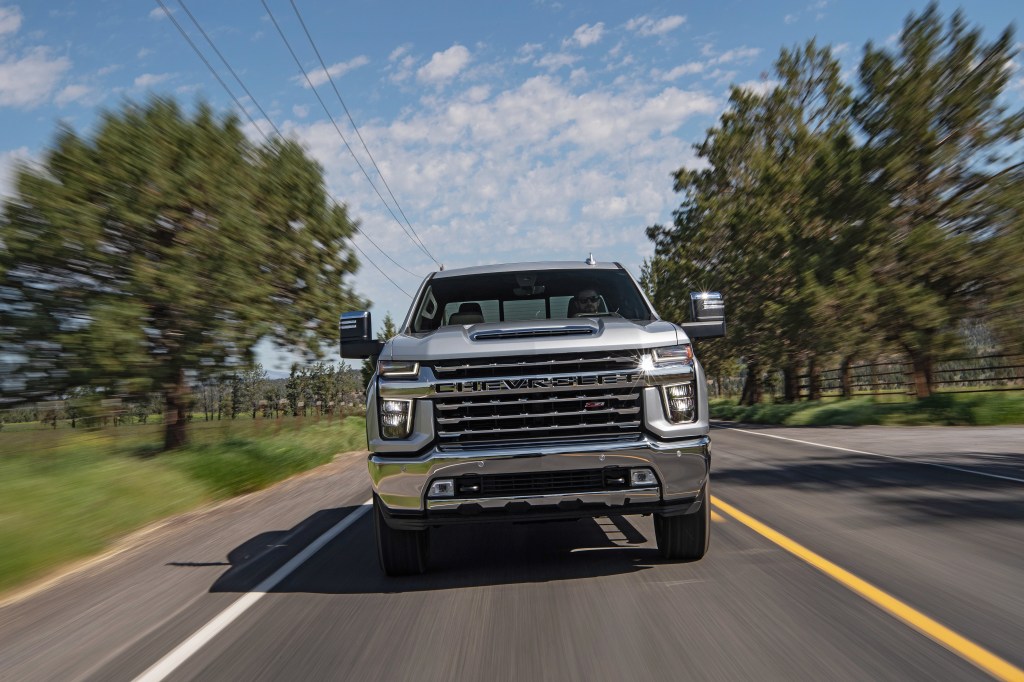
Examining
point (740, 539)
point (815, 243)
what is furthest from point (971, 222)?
point (740, 539)

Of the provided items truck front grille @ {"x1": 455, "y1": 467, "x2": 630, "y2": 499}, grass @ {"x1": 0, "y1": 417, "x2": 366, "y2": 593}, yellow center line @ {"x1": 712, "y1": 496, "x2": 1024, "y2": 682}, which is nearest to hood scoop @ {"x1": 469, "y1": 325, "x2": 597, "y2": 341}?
truck front grille @ {"x1": 455, "y1": 467, "x2": 630, "y2": 499}

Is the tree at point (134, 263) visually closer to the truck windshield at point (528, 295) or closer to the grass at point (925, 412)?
the truck windshield at point (528, 295)

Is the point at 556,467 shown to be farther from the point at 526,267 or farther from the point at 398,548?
the point at 526,267

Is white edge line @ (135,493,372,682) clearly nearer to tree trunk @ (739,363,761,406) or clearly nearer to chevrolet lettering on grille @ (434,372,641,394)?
chevrolet lettering on grille @ (434,372,641,394)

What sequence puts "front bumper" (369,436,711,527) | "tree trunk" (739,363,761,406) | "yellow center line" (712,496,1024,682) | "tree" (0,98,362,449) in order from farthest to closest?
"tree trunk" (739,363,761,406), "tree" (0,98,362,449), "front bumper" (369,436,711,527), "yellow center line" (712,496,1024,682)

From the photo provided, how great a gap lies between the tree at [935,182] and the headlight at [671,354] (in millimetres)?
19750

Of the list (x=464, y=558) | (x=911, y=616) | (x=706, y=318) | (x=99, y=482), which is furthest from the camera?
(x=99, y=482)

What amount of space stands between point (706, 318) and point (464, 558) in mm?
2539

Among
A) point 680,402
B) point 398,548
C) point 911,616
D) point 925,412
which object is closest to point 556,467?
point 680,402

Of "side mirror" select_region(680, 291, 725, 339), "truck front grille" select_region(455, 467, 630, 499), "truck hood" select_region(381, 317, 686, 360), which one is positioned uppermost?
"side mirror" select_region(680, 291, 725, 339)

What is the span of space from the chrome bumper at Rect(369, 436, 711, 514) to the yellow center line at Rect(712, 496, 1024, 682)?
108cm

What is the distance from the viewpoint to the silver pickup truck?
5.01 metres

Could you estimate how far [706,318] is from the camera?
6156 mm

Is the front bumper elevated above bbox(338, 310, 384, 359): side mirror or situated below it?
below
